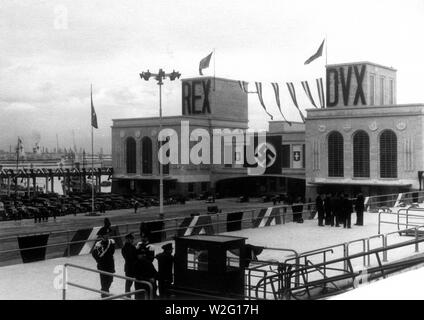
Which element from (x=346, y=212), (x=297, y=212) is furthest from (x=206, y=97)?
(x=346, y=212)

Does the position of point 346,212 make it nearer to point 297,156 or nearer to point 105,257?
point 105,257

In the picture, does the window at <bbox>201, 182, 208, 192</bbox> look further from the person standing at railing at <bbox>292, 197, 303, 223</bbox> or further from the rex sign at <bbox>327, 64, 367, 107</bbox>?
the person standing at railing at <bbox>292, 197, 303, 223</bbox>

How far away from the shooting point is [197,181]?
76938 mm

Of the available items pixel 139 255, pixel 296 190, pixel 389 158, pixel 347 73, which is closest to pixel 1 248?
pixel 139 255

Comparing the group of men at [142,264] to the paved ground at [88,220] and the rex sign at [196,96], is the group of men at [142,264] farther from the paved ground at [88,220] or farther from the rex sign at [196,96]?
the rex sign at [196,96]

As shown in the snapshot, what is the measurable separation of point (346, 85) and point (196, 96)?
2450 centimetres

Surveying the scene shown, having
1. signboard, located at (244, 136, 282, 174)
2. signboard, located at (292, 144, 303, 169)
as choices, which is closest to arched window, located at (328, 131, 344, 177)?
signboard, located at (292, 144, 303, 169)

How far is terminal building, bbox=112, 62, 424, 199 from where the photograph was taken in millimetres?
59156

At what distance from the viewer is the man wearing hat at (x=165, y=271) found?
10750mm

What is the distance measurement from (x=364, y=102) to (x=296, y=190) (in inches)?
523

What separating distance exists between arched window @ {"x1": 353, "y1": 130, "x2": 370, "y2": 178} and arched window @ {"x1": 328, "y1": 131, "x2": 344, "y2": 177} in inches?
65.1

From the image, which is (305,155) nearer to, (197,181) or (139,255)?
(197,181)

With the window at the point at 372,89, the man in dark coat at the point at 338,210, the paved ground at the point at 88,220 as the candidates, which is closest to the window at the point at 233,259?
the man in dark coat at the point at 338,210

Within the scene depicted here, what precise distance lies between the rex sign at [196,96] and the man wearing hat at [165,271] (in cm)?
7428
